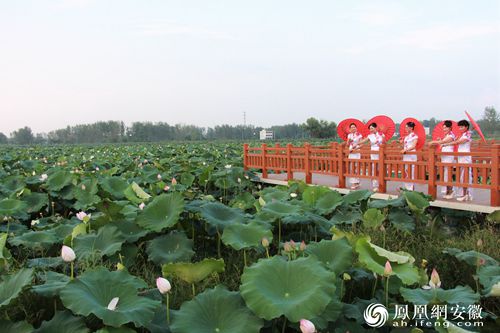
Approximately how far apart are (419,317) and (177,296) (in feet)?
4.06

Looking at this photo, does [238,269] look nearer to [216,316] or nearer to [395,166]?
[216,316]

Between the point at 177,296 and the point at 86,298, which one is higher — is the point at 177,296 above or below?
below

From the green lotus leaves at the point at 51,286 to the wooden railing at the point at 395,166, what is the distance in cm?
420

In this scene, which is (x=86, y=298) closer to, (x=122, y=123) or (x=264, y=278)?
(x=264, y=278)

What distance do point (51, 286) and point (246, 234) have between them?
3.87 ft

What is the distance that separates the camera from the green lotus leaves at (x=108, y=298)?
1.63 meters

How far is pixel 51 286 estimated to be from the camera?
6.34 feet

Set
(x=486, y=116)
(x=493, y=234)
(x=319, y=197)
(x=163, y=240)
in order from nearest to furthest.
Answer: (x=163, y=240) → (x=493, y=234) → (x=319, y=197) → (x=486, y=116)

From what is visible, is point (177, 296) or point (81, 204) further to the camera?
point (81, 204)

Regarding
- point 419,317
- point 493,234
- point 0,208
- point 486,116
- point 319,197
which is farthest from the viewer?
point 486,116

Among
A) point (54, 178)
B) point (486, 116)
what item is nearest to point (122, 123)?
point (486, 116)

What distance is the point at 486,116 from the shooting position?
51.2m

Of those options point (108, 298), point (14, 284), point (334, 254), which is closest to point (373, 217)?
point (334, 254)

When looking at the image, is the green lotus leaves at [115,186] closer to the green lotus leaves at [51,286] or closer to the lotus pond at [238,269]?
the lotus pond at [238,269]
